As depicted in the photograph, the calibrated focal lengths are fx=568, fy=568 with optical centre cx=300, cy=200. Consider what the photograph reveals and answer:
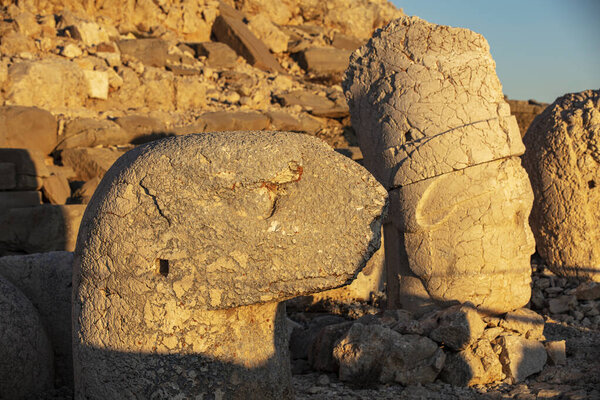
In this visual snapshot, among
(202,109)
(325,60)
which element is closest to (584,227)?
(202,109)

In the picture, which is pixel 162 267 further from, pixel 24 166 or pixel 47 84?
pixel 47 84

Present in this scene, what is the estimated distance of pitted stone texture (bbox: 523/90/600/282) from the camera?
5445mm

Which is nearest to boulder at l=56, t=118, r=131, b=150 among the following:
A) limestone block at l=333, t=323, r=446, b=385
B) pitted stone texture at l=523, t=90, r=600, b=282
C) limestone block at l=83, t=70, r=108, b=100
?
limestone block at l=83, t=70, r=108, b=100

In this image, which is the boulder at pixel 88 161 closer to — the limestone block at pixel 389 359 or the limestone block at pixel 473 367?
the limestone block at pixel 389 359

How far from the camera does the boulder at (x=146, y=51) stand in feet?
50.2

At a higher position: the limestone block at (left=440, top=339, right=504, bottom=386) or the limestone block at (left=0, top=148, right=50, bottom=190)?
the limestone block at (left=0, top=148, right=50, bottom=190)

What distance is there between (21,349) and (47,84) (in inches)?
398

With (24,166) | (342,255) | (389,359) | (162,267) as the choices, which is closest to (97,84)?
(24,166)

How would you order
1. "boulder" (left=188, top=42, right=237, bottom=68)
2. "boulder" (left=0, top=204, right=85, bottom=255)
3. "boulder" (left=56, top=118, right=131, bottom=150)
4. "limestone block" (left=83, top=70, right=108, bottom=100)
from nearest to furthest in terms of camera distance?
"boulder" (left=0, top=204, right=85, bottom=255) → "boulder" (left=56, top=118, right=131, bottom=150) → "limestone block" (left=83, top=70, right=108, bottom=100) → "boulder" (left=188, top=42, right=237, bottom=68)

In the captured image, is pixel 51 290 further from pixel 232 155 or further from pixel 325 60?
pixel 325 60

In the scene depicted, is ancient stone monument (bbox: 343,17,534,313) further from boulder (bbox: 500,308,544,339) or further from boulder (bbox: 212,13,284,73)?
boulder (bbox: 212,13,284,73)

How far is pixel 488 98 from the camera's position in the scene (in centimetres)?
421

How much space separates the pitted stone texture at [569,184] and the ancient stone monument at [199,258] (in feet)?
12.7

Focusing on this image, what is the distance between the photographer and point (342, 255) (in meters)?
2.38
